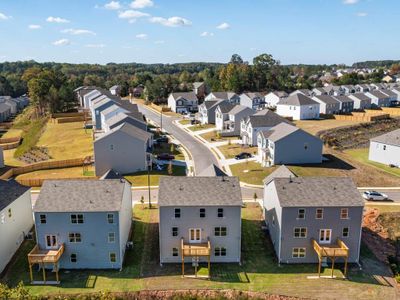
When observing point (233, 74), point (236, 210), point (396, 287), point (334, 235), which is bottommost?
point (396, 287)

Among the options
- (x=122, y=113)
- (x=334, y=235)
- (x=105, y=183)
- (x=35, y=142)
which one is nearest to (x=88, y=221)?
(x=105, y=183)

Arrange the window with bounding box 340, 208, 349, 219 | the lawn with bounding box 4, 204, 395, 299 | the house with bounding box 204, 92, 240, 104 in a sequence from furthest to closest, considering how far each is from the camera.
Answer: the house with bounding box 204, 92, 240, 104 → the window with bounding box 340, 208, 349, 219 → the lawn with bounding box 4, 204, 395, 299

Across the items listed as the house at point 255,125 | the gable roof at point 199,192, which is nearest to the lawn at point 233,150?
the house at point 255,125

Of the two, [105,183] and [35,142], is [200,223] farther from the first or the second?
[35,142]

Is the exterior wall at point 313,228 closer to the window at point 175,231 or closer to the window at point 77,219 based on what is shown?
the window at point 175,231

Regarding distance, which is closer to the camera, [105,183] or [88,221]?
[88,221]

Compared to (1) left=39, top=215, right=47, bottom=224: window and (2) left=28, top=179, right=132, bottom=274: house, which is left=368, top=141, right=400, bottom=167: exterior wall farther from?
(1) left=39, top=215, right=47, bottom=224: window

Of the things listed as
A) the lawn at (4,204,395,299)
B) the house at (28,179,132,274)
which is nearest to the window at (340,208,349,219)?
the lawn at (4,204,395,299)
